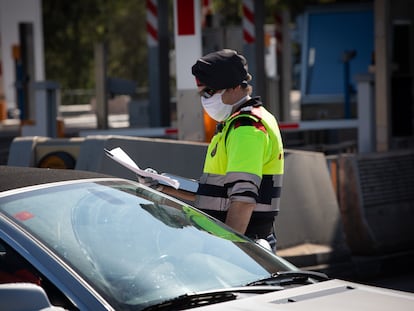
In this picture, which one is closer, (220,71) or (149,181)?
(220,71)

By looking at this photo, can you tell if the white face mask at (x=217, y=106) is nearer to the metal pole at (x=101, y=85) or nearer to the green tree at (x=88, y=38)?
the metal pole at (x=101, y=85)

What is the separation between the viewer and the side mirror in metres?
3.91

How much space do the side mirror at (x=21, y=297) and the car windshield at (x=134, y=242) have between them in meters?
0.29

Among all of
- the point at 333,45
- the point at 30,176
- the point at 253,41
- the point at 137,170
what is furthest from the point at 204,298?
the point at 333,45

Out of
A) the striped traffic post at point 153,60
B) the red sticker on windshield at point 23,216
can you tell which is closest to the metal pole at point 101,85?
the striped traffic post at point 153,60

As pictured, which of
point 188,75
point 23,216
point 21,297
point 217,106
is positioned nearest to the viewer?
point 21,297

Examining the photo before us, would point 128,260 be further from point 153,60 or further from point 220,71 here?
point 153,60

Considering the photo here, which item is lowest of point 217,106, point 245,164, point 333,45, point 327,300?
point 327,300

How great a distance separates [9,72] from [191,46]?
23.8 m

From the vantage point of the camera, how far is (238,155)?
222 inches

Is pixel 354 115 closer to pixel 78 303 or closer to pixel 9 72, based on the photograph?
pixel 78 303

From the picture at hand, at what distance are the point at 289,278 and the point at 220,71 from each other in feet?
4.76

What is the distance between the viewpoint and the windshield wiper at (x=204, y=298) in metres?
4.21

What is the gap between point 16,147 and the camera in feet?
29.5
